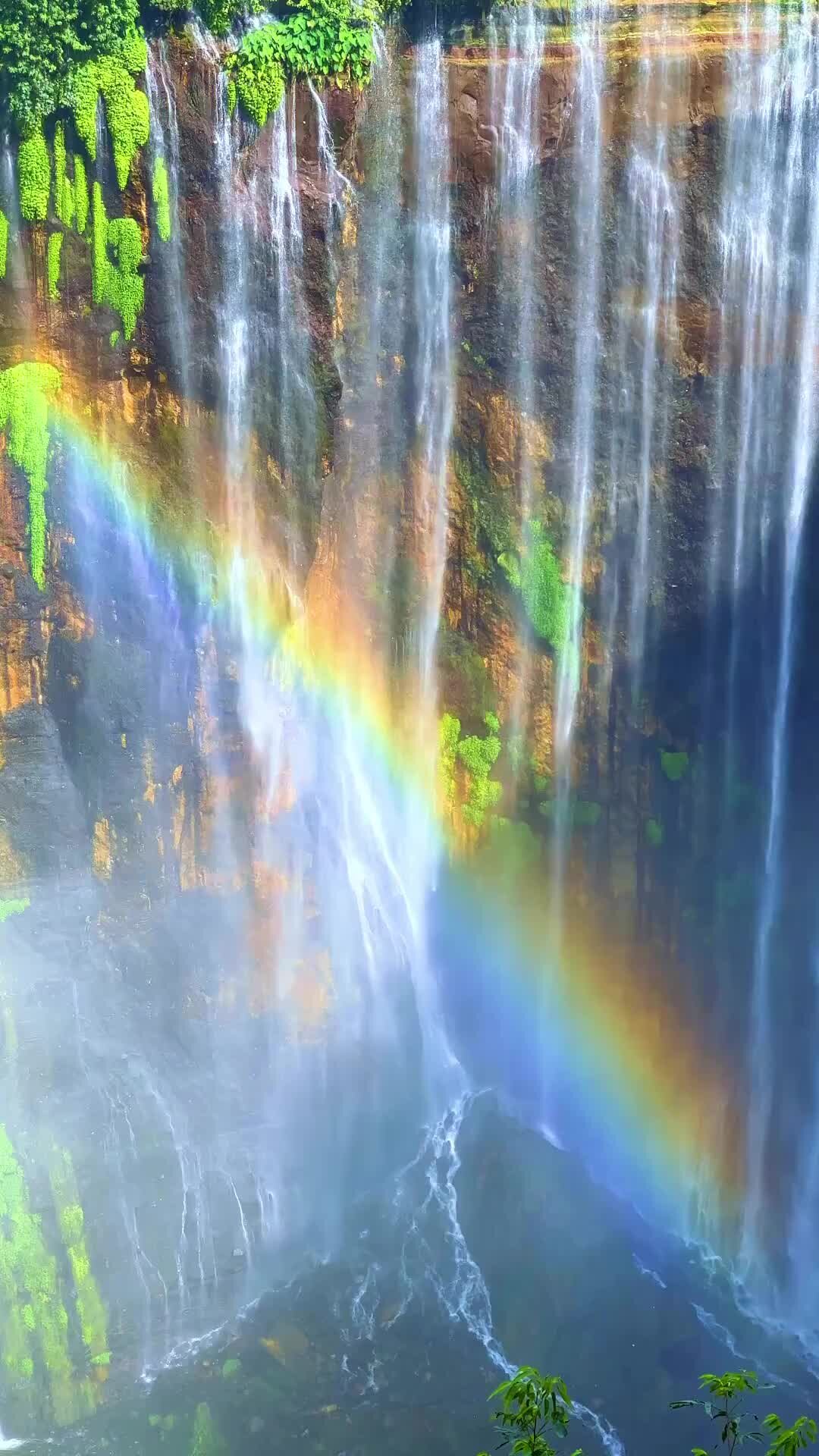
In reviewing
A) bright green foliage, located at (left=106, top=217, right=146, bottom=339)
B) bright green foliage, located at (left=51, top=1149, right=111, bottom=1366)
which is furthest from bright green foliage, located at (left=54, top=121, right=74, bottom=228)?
bright green foliage, located at (left=51, top=1149, right=111, bottom=1366)

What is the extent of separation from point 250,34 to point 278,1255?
1290 centimetres

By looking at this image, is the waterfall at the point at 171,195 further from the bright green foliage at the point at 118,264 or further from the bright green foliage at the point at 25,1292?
the bright green foliage at the point at 25,1292

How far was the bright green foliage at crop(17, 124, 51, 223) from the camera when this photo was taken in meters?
13.0

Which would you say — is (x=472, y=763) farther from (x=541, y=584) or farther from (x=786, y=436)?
(x=786, y=436)

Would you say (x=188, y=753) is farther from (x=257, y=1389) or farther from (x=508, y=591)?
(x=257, y=1389)

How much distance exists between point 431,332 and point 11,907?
771 cm

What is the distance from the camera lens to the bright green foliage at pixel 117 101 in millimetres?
12859

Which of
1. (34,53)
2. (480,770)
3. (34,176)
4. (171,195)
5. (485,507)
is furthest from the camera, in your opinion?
(480,770)

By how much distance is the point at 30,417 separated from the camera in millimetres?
13672

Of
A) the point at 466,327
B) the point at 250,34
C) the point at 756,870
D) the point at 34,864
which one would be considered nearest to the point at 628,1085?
the point at 756,870

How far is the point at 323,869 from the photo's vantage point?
1570cm

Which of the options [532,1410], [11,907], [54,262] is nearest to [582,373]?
[54,262]

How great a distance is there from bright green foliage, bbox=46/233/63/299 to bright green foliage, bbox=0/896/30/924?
6.41 m

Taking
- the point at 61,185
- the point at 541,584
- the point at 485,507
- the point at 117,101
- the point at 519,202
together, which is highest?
the point at 117,101
